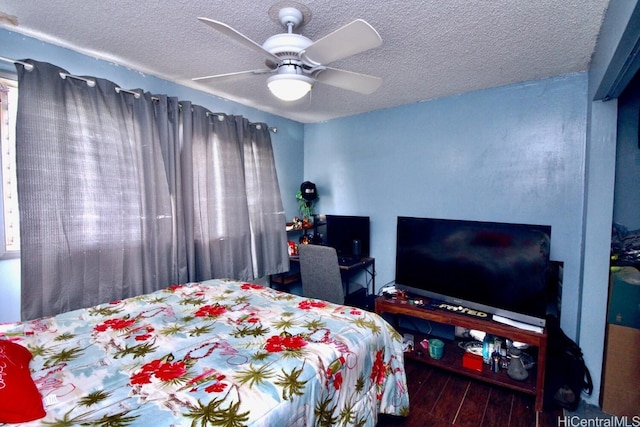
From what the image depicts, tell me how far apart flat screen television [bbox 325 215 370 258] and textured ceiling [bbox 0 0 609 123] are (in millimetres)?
1436

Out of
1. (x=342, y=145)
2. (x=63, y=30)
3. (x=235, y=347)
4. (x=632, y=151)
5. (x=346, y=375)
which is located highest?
(x=63, y=30)

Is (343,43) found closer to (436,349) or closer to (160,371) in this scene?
(160,371)

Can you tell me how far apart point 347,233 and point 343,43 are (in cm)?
228

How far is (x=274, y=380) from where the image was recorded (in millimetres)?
1028

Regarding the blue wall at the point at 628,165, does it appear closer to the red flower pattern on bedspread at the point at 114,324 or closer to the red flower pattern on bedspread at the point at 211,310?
the red flower pattern on bedspread at the point at 211,310

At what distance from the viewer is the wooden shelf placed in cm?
188

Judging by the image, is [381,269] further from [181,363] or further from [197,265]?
[181,363]

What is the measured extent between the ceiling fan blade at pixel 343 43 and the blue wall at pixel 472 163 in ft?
5.84

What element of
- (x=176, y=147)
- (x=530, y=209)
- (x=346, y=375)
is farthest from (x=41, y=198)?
(x=530, y=209)

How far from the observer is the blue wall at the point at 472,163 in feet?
7.31

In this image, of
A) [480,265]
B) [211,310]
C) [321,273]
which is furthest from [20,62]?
[480,265]

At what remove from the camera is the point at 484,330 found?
2066 mm

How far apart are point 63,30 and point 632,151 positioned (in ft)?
12.0

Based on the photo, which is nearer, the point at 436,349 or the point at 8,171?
the point at 8,171
